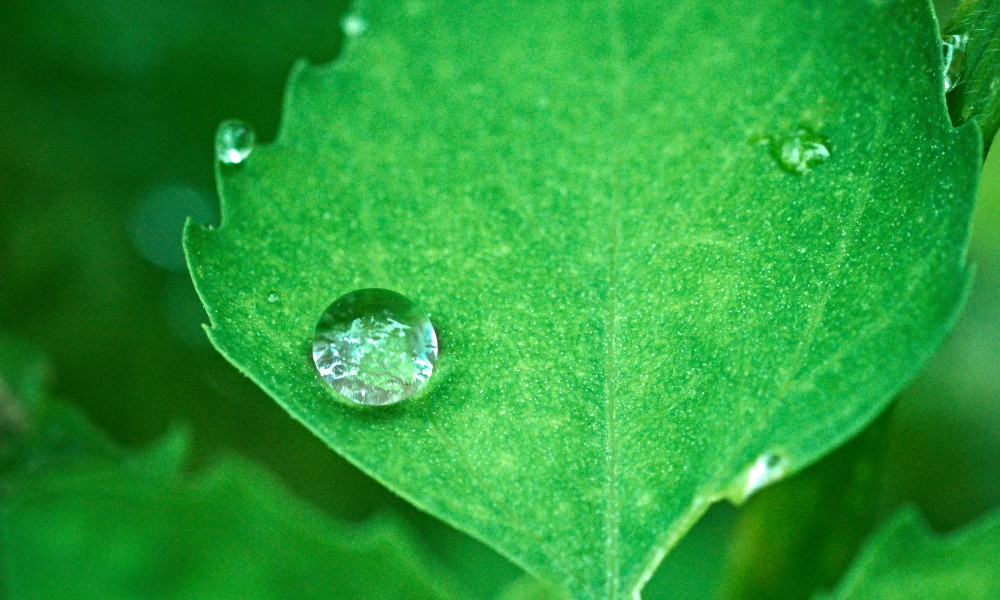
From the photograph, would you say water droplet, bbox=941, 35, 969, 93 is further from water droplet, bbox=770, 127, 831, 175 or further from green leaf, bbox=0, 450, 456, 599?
green leaf, bbox=0, 450, 456, 599

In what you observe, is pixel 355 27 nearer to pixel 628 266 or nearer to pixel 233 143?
pixel 233 143

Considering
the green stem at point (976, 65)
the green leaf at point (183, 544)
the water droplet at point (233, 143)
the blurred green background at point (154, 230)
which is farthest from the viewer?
the blurred green background at point (154, 230)

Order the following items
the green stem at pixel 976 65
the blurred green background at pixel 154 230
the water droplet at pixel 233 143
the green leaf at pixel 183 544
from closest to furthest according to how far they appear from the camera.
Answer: the green stem at pixel 976 65 < the water droplet at pixel 233 143 < the green leaf at pixel 183 544 < the blurred green background at pixel 154 230

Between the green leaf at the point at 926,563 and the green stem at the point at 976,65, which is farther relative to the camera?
the green leaf at the point at 926,563

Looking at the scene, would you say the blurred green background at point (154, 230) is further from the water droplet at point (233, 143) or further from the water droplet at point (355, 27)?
the water droplet at point (355, 27)

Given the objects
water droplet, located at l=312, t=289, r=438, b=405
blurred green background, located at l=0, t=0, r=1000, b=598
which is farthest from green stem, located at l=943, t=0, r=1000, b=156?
blurred green background, located at l=0, t=0, r=1000, b=598

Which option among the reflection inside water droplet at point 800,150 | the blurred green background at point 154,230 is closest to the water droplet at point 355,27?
the reflection inside water droplet at point 800,150
